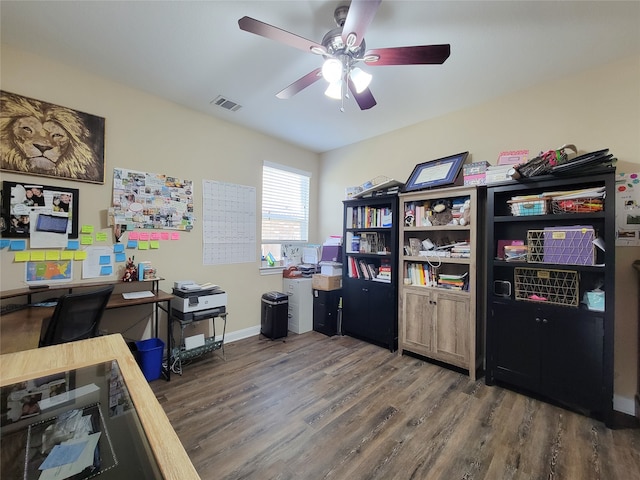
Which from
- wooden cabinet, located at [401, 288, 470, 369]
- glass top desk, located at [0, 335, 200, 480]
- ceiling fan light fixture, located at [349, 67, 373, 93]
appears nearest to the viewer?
glass top desk, located at [0, 335, 200, 480]

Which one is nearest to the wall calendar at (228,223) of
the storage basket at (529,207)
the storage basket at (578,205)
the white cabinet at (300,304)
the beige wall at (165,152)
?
the beige wall at (165,152)

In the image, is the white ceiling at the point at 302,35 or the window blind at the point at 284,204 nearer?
the white ceiling at the point at 302,35

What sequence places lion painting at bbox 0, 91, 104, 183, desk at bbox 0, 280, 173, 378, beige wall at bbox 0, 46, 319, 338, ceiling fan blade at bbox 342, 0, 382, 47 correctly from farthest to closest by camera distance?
beige wall at bbox 0, 46, 319, 338, lion painting at bbox 0, 91, 104, 183, desk at bbox 0, 280, 173, 378, ceiling fan blade at bbox 342, 0, 382, 47

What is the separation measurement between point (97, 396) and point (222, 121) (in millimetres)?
3239

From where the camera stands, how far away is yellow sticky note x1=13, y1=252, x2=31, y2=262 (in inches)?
86.0

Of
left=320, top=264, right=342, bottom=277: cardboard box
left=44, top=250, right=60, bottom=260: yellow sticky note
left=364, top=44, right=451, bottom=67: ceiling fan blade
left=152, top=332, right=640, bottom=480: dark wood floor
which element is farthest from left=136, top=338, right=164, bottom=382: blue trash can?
left=364, top=44, right=451, bottom=67: ceiling fan blade

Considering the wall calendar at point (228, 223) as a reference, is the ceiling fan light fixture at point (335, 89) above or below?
above

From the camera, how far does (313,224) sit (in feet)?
15.0

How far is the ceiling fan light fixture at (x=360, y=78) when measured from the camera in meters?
1.89

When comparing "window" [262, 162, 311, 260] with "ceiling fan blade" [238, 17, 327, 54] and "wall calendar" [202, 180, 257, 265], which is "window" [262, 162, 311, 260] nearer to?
"wall calendar" [202, 180, 257, 265]

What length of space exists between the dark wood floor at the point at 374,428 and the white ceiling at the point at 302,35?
279 cm

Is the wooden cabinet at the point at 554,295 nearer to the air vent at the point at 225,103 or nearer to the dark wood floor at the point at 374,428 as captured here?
the dark wood floor at the point at 374,428

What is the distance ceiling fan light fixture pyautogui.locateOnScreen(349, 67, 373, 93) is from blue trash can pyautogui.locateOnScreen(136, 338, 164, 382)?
2.83m

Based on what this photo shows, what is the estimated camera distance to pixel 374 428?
1913 millimetres
